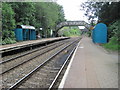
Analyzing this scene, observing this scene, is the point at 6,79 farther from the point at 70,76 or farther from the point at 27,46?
the point at 27,46

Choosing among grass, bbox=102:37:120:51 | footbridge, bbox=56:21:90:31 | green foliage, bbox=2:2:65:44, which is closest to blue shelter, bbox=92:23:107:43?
grass, bbox=102:37:120:51

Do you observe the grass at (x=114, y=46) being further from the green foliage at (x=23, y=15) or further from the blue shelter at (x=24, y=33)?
the blue shelter at (x=24, y=33)

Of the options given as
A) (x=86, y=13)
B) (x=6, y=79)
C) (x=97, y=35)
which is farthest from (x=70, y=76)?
(x=86, y=13)

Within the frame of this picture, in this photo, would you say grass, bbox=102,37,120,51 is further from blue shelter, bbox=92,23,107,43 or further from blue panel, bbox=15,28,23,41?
blue panel, bbox=15,28,23,41

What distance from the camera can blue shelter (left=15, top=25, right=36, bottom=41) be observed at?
93.3 ft

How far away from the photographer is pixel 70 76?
21.5ft

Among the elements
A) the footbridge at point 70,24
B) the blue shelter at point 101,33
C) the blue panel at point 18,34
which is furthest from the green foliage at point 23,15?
the footbridge at point 70,24

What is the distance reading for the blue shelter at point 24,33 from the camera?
28.4m

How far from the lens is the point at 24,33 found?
31938mm

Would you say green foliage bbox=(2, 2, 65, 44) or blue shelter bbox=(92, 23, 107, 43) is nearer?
blue shelter bbox=(92, 23, 107, 43)

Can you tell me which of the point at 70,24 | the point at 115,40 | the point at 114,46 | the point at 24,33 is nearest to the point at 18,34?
the point at 24,33

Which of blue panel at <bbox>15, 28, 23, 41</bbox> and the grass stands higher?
blue panel at <bbox>15, 28, 23, 41</bbox>

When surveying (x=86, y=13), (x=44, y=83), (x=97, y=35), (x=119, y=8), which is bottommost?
(x=44, y=83)

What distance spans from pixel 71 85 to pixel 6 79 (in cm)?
313
